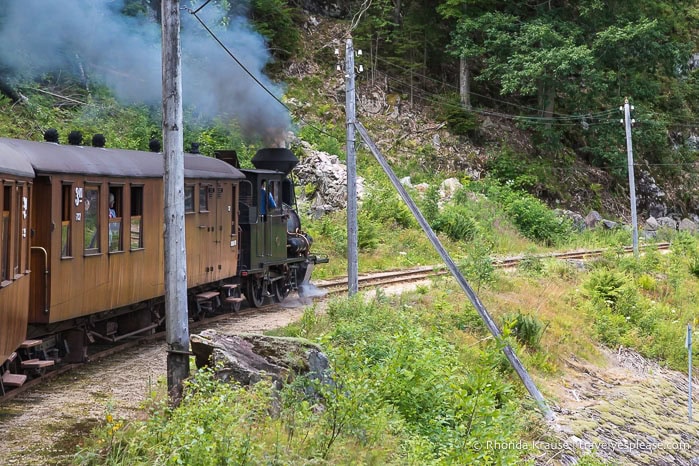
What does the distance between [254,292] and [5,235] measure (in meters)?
9.69

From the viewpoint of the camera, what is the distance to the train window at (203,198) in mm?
→ 14846

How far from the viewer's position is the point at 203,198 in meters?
15.0


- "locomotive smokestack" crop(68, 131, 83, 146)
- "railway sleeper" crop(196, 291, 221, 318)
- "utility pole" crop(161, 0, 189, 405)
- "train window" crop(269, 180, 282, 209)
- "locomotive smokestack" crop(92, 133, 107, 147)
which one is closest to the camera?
→ "utility pole" crop(161, 0, 189, 405)

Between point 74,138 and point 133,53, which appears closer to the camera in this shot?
point 74,138

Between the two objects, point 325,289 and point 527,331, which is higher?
point 325,289

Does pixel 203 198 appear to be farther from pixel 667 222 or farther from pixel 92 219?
pixel 667 222

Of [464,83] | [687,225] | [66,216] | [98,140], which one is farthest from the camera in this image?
[687,225]

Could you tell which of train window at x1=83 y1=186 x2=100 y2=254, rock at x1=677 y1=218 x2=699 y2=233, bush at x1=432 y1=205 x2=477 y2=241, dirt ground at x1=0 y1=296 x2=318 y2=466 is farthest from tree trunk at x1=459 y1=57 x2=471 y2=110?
train window at x1=83 y1=186 x2=100 y2=254

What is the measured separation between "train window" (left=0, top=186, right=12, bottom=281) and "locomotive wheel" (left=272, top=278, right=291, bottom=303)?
34.9 feet

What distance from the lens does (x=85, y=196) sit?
11.0 meters

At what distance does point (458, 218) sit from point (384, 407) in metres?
20.5

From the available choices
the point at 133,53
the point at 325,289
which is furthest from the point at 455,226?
the point at 133,53

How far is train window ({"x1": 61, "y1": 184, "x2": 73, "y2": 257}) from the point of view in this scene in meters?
10.5

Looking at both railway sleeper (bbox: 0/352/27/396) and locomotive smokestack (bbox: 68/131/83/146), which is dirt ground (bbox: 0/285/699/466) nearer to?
railway sleeper (bbox: 0/352/27/396)
